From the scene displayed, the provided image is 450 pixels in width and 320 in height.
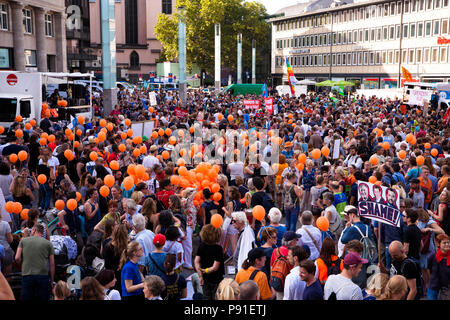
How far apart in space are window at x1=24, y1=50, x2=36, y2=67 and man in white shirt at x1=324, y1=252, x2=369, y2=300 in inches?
1517

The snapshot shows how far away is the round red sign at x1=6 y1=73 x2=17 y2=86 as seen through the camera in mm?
19594

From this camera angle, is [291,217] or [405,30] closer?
[291,217]

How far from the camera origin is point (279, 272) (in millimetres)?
5637

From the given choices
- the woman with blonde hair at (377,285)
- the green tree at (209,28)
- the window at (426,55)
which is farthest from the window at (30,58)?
the window at (426,55)

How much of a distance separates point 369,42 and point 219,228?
6174cm

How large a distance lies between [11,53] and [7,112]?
20.8 meters

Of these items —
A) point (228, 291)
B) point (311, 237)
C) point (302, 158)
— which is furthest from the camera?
point (302, 158)

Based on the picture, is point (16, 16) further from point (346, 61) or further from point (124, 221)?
point (346, 61)

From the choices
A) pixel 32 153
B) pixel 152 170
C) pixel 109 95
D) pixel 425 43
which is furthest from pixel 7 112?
pixel 425 43

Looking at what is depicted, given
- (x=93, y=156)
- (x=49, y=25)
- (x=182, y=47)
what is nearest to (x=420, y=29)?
(x=182, y=47)

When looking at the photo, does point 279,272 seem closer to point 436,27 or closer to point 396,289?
point 396,289

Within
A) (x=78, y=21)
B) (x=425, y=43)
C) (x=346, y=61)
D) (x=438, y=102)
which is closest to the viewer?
(x=438, y=102)

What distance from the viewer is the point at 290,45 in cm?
7731

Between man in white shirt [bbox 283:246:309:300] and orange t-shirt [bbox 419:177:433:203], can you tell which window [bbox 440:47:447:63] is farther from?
man in white shirt [bbox 283:246:309:300]
